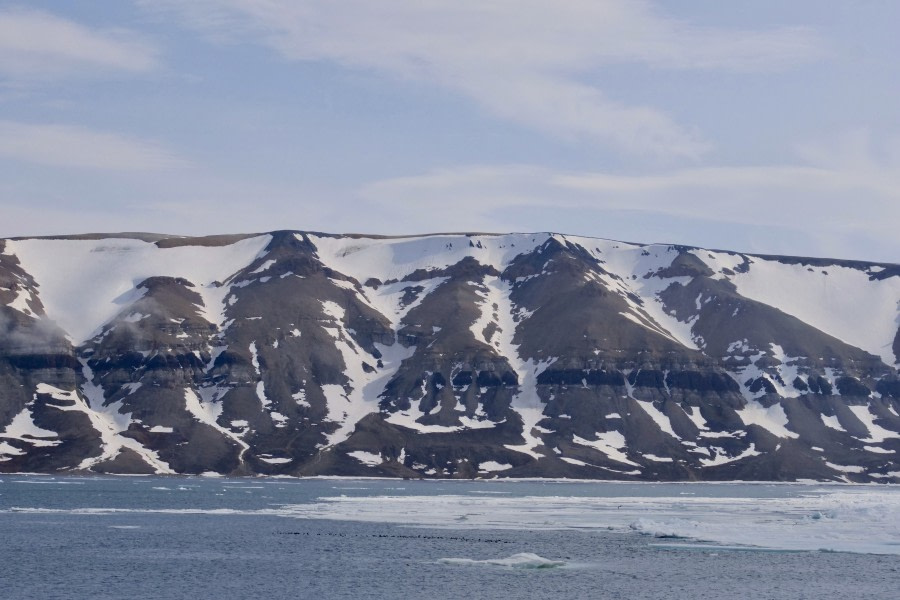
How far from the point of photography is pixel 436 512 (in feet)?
465

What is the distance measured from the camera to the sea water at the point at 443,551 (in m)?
76.2

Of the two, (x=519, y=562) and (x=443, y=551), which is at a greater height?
(x=519, y=562)

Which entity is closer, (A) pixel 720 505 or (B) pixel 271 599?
(B) pixel 271 599

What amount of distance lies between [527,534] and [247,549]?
2768cm

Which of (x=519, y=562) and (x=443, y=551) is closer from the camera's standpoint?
(x=519, y=562)

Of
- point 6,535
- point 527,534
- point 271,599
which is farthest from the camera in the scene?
point 527,534

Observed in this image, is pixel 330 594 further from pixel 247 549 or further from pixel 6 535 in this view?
pixel 6 535

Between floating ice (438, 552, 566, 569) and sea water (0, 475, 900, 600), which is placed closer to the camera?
sea water (0, 475, 900, 600)

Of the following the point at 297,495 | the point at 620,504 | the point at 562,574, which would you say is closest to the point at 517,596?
the point at 562,574

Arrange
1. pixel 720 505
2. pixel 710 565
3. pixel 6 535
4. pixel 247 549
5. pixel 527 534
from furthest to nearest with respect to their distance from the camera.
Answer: pixel 720 505 → pixel 527 534 → pixel 6 535 → pixel 247 549 → pixel 710 565

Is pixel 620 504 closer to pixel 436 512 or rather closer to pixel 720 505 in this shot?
pixel 720 505

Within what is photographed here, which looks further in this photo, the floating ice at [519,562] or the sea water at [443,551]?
the floating ice at [519,562]

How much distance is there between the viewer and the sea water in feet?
250

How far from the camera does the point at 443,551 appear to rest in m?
97.6
